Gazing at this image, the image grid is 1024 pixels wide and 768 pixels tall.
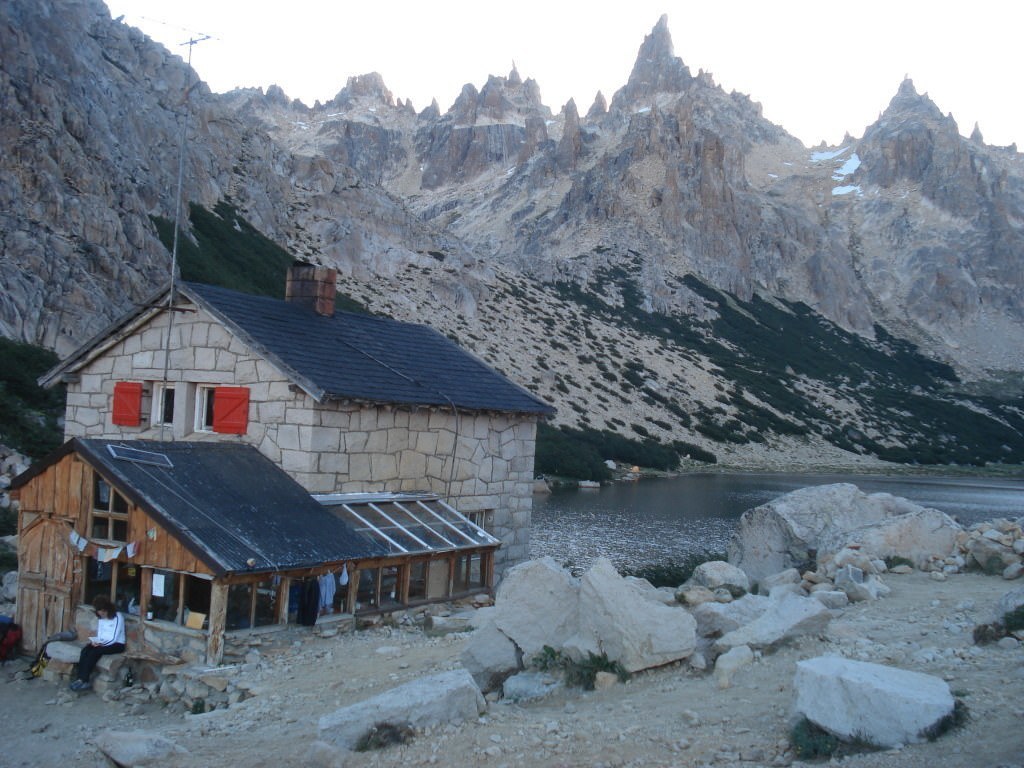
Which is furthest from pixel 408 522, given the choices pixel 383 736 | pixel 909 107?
pixel 909 107

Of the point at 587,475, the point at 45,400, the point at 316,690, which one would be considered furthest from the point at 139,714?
the point at 587,475

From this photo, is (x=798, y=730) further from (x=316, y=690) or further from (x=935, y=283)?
(x=935, y=283)

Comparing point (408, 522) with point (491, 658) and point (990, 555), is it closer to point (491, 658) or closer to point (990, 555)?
point (491, 658)

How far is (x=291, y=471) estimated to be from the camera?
13133mm

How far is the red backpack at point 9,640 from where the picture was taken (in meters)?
11.7

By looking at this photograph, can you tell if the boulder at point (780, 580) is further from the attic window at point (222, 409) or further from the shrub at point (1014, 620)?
the attic window at point (222, 409)

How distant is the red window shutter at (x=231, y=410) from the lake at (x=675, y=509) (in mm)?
10418

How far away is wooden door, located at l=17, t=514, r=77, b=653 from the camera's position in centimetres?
1162

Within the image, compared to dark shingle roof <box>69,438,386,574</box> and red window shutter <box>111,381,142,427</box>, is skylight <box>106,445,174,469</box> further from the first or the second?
red window shutter <box>111,381,142,427</box>

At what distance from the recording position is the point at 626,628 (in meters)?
8.36

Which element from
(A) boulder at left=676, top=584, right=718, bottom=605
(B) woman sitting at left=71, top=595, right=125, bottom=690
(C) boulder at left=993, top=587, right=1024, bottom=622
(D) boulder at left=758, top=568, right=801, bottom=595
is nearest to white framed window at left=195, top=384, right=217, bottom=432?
(B) woman sitting at left=71, top=595, right=125, bottom=690

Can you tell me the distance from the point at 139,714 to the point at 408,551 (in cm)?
408

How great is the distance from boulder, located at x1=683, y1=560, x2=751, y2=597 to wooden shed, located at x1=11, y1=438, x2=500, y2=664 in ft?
14.6

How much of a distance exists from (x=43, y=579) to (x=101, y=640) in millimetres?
1861
